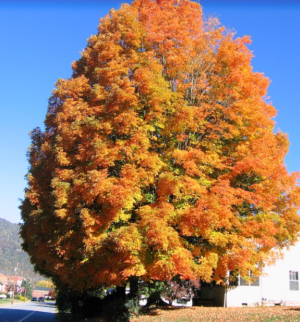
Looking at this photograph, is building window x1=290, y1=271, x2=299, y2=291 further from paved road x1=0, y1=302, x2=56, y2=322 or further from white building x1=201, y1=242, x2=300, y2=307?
paved road x1=0, y1=302, x2=56, y2=322

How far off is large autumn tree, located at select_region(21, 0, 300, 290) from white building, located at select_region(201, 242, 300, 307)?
8.24 meters

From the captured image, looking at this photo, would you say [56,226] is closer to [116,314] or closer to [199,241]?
[116,314]

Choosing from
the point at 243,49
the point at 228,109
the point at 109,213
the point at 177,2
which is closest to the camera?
the point at 109,213

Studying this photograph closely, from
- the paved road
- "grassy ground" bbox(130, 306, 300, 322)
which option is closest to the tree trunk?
"grassy ground" bbox(130, 306, 300, 322)

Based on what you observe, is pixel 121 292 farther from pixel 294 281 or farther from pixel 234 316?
pixel 294 281

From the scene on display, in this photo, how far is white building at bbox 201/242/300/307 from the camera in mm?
24297

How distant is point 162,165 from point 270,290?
50.9ft

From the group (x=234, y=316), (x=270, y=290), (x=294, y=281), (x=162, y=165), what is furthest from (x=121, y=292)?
(x=294, y=281)

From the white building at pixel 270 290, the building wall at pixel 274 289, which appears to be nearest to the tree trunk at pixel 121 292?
the white building at pixel 270 290

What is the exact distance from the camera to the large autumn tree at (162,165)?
47.7 feet

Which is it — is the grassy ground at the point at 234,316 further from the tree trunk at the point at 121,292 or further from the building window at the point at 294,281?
the building window at the point at 294,281

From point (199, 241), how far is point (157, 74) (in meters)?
8.01

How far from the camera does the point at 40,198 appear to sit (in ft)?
61.6

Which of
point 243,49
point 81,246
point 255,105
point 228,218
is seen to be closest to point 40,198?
point 81,246
